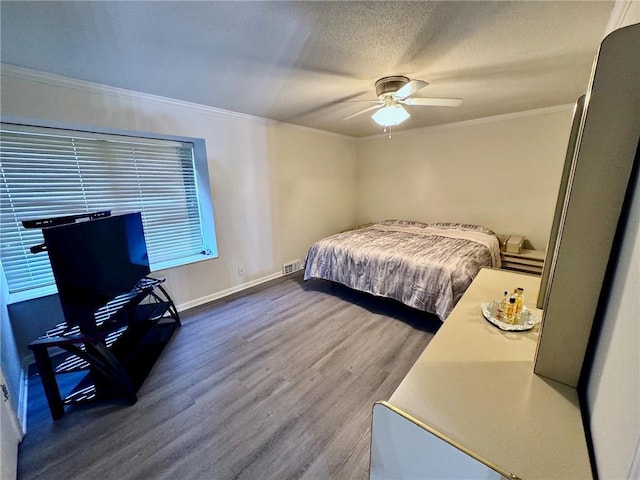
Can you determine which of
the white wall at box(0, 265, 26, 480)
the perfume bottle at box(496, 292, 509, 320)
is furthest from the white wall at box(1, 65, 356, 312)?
the perfume bottle at box(496, 292, 509, 320)

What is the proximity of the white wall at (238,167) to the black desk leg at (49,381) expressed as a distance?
4.35ft

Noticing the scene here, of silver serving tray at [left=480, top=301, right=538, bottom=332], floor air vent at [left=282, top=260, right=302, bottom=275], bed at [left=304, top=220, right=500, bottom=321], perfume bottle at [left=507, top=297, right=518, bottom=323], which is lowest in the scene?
floor air vent at [left=282, top=260, right=302, bottom=275]

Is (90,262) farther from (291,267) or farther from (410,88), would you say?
(291,267)

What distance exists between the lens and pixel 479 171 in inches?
155

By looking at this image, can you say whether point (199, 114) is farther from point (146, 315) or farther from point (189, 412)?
point (189, 412)

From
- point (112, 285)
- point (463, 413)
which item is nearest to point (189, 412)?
point (112, 285)

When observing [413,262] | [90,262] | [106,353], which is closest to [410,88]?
[413,262]

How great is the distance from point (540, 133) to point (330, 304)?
3.66m

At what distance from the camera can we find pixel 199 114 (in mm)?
2857

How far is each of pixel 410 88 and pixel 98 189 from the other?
300 cm

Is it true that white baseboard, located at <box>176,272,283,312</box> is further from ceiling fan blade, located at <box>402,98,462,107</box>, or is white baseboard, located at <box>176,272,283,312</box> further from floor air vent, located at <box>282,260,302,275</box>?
ceiling fan blade, located at <box>402,98,462,107</box>

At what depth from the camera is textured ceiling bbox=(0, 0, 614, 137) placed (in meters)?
1.35

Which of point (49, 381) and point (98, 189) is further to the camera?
point (98, 189)

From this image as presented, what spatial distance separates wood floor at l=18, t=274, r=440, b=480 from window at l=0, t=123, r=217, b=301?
1.03m
